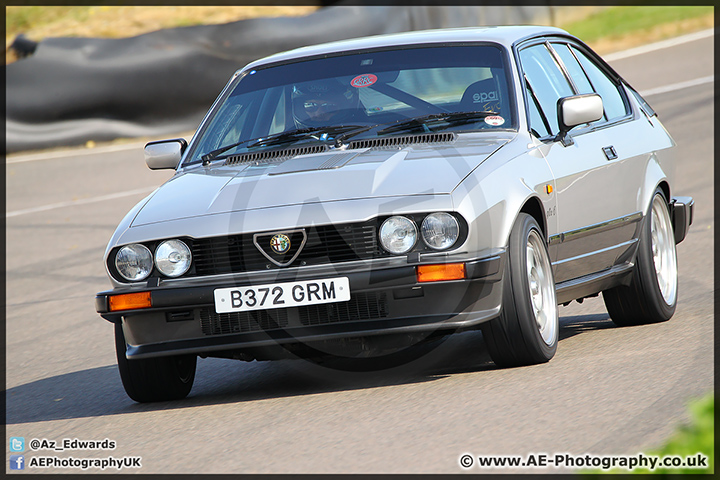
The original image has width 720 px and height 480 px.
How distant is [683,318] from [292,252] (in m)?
2.94

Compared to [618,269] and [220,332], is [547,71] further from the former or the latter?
[220,332]

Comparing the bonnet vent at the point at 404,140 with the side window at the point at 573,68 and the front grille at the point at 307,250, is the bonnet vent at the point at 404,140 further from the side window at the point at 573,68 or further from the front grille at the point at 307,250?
the side window at the point at 573,68

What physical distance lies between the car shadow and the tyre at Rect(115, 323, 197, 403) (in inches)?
2.2

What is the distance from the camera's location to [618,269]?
21.4 feet

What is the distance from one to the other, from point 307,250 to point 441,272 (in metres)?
0.61

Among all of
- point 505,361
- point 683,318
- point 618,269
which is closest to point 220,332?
point 505,361

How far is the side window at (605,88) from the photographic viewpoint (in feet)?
23.4

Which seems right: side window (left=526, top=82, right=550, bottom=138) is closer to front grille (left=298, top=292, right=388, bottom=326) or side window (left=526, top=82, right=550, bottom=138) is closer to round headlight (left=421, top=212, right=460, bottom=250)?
round headlight (left=421, top=212, right=460, bottom=250)

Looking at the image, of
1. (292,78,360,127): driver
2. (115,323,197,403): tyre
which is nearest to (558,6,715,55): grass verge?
(292,78,360,127): driver

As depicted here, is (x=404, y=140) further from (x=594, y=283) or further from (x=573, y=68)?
(x=573, y=68)


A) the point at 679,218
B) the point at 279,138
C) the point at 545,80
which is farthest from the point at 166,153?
the point at 679,218

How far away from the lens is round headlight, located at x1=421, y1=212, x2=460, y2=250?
5.02 meters

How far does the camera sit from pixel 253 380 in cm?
623

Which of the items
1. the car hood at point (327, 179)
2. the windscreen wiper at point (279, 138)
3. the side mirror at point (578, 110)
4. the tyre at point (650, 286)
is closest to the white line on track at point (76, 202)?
the windscreen wiper at point (279, 138)
